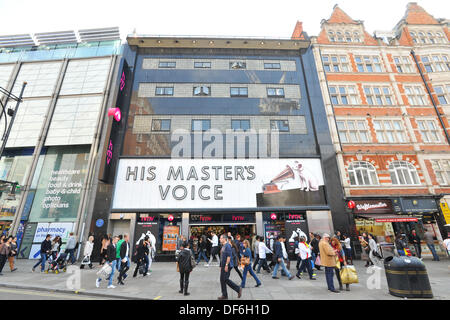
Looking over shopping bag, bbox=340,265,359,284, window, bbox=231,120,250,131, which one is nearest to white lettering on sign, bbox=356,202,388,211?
window, bbox=231,120,250,131

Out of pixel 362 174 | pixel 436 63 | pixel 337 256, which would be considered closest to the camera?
pixel 337 256

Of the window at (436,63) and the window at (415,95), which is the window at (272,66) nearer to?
the window at (415,95)

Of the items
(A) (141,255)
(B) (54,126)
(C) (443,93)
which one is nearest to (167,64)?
(B) (54,126)

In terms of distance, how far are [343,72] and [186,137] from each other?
1786 cm

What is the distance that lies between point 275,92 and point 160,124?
11983mm

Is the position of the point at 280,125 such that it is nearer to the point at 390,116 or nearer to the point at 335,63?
the point at 335,63

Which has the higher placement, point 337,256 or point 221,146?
point 221,146

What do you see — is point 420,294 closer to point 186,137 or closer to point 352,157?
point 352,157

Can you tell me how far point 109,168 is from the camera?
16547 millimetres

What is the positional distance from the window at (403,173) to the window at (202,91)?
18.2 meters

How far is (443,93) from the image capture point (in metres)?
20.7

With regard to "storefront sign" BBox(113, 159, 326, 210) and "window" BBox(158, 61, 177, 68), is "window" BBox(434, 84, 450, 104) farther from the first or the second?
"window" BBox(158, 61, 177, 68)

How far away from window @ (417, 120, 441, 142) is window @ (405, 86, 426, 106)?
2144mm
